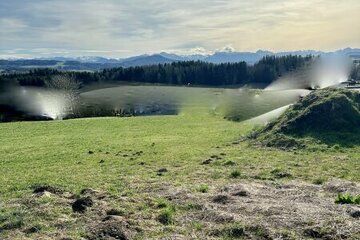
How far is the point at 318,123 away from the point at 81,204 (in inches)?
1054

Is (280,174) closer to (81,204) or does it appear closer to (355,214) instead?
(355,214)

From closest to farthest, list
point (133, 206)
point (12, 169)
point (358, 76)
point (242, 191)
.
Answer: point (133, 206) < point (242, 191) < point (12, 169) < point (358, 76)

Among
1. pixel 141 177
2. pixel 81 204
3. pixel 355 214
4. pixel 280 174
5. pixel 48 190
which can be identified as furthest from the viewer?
pixel 141 177

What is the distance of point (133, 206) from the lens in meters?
15.7

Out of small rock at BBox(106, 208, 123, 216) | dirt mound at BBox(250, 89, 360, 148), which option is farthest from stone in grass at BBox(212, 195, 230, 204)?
dirt mound at BBox(250, 89, 360, 148)

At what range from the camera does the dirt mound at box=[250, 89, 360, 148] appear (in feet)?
109

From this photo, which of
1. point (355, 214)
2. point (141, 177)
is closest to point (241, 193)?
point (355, 214)

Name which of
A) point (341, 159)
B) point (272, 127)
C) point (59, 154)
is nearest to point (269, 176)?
point (341, 159)

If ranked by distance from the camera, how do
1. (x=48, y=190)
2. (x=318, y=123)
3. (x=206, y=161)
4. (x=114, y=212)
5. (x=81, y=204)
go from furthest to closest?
(x=318, y=123)
(x=206, y=161)
(x=48, y=190)
(x=81, y=204)
(x=114, y=212)

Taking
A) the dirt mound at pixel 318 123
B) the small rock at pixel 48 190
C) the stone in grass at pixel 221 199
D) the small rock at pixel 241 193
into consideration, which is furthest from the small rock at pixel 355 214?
the dirt mound at pixel 318 123

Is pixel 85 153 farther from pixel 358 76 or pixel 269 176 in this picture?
pixel 358 76

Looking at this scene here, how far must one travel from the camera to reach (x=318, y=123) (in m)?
36.0

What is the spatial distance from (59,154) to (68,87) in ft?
384

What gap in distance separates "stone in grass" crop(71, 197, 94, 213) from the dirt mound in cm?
2071
